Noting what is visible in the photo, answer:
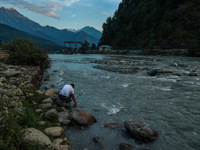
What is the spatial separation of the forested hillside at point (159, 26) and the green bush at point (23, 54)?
162 feet

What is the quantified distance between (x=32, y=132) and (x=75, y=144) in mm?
1756

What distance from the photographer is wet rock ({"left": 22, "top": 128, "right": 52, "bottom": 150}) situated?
11.6ft

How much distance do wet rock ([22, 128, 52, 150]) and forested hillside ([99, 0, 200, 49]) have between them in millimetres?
54877

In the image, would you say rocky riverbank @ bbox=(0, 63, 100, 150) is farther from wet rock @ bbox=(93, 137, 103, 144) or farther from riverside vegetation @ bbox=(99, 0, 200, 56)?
riverside vegetation @ bbox=(99, 0, 200, 56)

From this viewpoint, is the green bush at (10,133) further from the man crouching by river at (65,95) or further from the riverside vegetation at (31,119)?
the man crouching by river at (65,95)

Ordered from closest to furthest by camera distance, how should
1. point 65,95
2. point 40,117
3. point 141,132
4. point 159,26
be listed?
point 141,132
point 40,117
point 65,95
point 159,26

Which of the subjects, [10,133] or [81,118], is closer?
[10,133]

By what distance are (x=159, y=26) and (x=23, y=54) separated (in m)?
85.2

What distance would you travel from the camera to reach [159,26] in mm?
82125

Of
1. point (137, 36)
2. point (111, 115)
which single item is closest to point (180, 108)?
point (111, 115)

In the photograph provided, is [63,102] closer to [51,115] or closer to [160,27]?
[51,115]

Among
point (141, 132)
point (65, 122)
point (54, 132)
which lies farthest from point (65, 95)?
point (141, 132)

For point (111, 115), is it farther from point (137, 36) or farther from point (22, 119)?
point (137, 36)

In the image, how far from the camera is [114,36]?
12838 centimetres
